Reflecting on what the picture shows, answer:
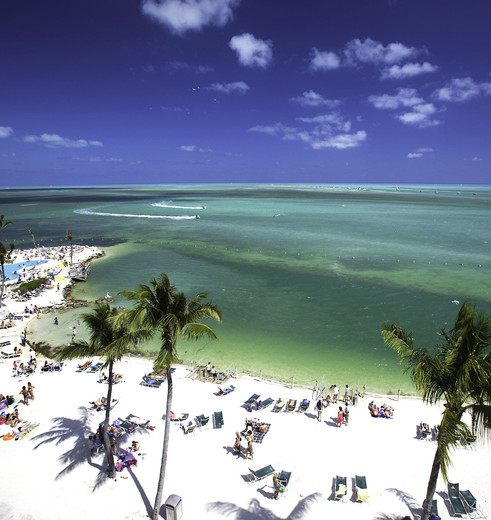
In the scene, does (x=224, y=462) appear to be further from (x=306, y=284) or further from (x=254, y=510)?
(x=306, y=284)

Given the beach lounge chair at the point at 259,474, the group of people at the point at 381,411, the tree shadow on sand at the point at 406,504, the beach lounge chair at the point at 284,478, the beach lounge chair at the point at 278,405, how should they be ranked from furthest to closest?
1. the beach lounge chair at the point at 278,405
2. the group of people at the point at 381,411
3. the beach lounge chair at the point at 259,474
4. the beach lounge chair at the point at 284,478
5. the tree shadow on sand at the point at 406,504

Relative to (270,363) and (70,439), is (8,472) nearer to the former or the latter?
(70,439)

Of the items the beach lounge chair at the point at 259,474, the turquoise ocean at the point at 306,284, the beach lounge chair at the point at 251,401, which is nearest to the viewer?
the beach lounge chair at the point at 259,474

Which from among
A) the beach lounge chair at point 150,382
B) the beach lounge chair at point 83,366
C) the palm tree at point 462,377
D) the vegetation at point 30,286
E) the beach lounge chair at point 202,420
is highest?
the palm tree at point 462,377

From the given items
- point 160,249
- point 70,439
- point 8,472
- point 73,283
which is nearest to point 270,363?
point 70,439

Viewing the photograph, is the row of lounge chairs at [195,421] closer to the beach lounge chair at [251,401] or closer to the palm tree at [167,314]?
the beach lounge chair at [251,401]

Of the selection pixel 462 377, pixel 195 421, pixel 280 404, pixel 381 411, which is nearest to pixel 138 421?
pixel 195 421

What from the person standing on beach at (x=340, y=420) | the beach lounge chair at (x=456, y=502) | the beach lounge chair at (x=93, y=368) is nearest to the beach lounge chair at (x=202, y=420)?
the person standing on beach at (x=340, y=420)
